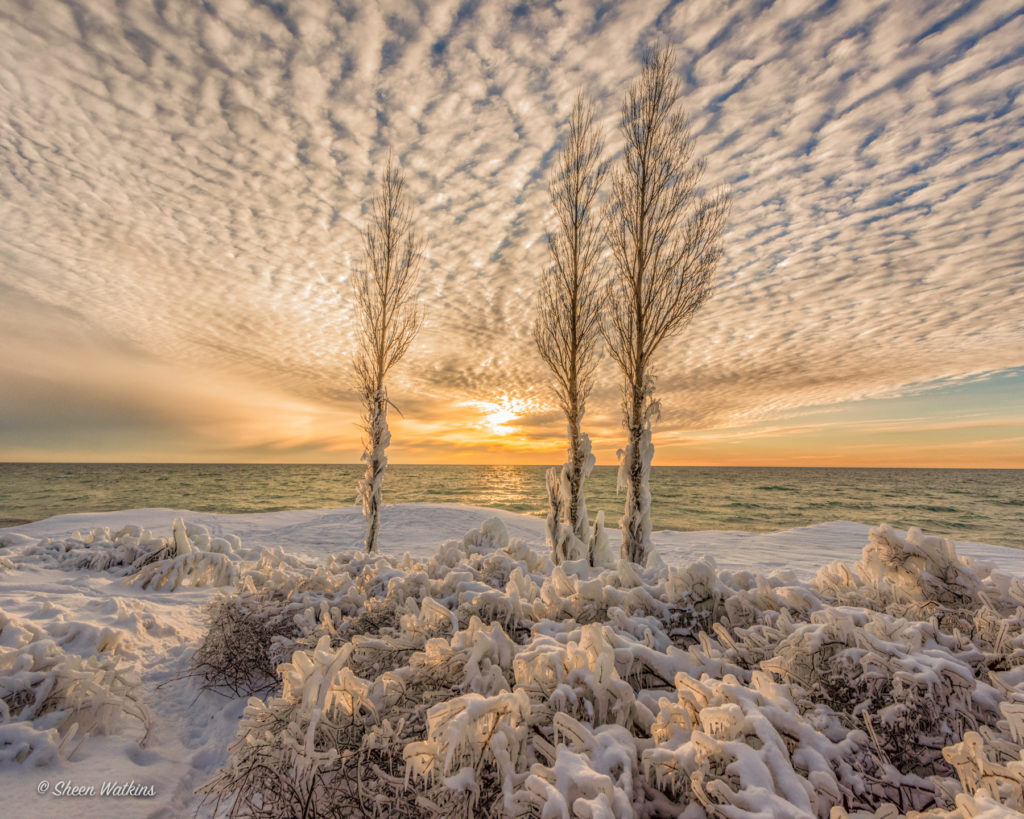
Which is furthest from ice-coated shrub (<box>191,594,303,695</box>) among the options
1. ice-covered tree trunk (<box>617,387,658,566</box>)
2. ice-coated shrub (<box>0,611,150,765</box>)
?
ice-covered tree trunk (<box>617,387,658,566</box>)

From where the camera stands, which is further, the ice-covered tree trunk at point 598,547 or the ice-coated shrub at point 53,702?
the ice-covered tree trunk at point 598,547

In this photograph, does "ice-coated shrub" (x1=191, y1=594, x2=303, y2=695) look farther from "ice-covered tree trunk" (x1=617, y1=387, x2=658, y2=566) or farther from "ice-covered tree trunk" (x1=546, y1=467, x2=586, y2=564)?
"ice-covered tree trunk" (x1=617, y1=387, x2=658, y2=566)

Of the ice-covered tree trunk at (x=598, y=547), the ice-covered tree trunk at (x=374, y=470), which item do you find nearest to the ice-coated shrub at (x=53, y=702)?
the ice-covered tree trunk at (x=374, y=470)

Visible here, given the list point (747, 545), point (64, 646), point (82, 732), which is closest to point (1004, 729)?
point (82, 732)

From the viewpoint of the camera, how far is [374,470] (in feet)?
34.3

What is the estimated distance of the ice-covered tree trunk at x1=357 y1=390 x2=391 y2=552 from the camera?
34.0 feet

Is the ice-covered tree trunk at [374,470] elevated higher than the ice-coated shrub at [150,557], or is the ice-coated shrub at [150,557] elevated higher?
the ice-covered tree trunk at [374,470]

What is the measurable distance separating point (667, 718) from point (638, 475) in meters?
7.59

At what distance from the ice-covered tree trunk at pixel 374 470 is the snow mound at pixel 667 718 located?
853 cm

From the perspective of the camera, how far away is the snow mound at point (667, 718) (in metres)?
1.13

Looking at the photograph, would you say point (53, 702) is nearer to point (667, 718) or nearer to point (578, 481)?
point (667, 718)

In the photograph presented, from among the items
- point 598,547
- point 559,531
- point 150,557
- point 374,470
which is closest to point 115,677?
point 150,557

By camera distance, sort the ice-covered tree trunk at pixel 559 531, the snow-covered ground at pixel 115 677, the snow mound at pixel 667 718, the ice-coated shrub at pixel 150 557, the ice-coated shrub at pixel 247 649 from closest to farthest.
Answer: the snow mound at pixel 667 718 < the snow-covered ground at pixel 115 677 < the ice-coated shrub at pixel 247 649 < the ice-coated shrub at pixel 150 557 < the ice-covered tree trunk at pixel 559 531

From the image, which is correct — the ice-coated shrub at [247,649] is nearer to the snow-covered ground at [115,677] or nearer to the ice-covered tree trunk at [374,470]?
the snow-covered ground at [115,677]
